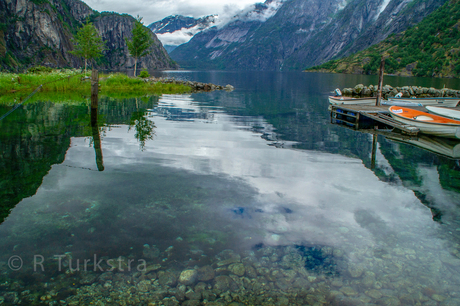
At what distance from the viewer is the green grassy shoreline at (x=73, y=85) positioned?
3444 centimetres

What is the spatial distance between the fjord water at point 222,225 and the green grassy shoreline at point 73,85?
1843 cm

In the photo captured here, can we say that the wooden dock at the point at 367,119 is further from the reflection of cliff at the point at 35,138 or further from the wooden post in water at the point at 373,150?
the reflection of cliff at the point at 35,138

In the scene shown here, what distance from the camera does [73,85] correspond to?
132ft

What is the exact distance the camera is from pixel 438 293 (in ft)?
18.7

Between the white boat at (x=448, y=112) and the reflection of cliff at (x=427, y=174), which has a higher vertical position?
the white boat at (x=448, y=112)

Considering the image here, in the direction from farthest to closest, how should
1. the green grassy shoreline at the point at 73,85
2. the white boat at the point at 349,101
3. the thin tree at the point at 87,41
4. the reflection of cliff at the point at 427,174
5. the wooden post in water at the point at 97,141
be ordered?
the thin tree at the point at 87,41 < the green grassy shoreline at the point at 73,85 < the white boat at the point at 349,101 < the wooden post in water at the point at 97,141 < the reflection of cliff at the point at 427,174

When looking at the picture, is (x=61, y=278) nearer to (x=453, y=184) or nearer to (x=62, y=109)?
(x=453, y=184)

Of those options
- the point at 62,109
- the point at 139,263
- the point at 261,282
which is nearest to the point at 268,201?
the point at 261,282

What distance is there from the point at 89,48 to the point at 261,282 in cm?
5976

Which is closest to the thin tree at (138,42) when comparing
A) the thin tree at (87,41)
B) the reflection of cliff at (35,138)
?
the thin tree at (87,41)

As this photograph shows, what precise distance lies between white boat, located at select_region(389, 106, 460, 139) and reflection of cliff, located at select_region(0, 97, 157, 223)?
64.2 ft

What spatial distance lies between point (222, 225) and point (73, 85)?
129ft

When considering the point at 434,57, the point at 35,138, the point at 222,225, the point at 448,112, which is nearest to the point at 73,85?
the point at 35,138

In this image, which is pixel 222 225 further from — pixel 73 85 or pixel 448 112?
pixel 73 85
